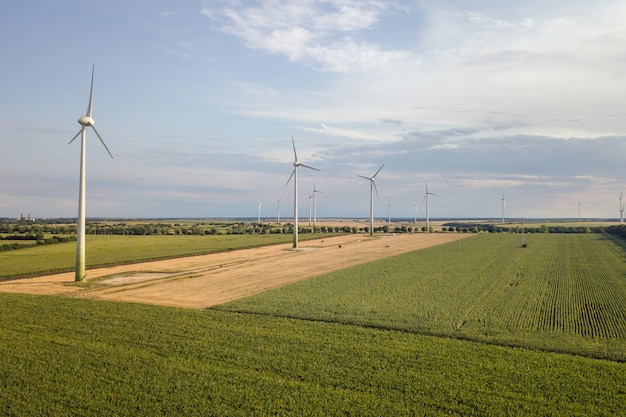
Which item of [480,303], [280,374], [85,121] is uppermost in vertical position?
[85,121]

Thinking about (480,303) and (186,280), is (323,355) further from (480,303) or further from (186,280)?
(186,280)

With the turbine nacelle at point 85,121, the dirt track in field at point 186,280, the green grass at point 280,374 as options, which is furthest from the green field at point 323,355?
the turbine nacelle at point 85,121

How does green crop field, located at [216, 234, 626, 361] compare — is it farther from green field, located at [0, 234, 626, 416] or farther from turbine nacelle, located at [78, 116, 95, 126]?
turbine nacelle, located at [78, 116, 95, 126]

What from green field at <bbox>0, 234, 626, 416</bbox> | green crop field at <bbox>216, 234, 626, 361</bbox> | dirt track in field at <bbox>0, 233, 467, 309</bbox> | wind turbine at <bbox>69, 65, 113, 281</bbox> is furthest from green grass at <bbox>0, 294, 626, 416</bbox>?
wind turbine at <bbox>69, 65, 113, 281</bbox>

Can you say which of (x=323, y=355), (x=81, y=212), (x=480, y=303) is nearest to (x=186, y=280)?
(x=81, y=212)

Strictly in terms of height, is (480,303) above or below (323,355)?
above

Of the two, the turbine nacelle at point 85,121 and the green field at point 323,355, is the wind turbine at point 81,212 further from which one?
the green field at point 323,355
